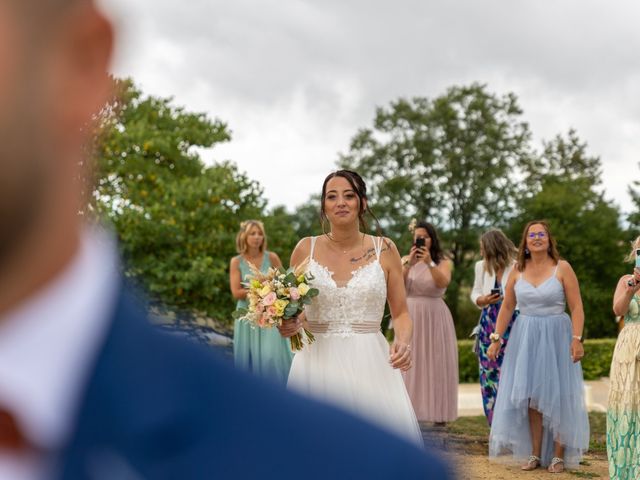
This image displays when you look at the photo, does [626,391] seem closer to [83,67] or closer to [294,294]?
[294,294]

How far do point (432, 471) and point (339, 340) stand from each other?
19.0 feet

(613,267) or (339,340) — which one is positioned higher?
(613,267)

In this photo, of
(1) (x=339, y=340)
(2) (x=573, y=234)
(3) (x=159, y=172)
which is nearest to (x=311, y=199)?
(2) (x=573, y=234)

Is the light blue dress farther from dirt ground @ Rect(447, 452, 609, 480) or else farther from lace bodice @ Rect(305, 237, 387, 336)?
lace bodice @ Rect(305, 237, 387, 336)

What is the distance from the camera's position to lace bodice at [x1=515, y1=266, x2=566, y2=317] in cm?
916

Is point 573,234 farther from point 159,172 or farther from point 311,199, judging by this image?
point 159,172

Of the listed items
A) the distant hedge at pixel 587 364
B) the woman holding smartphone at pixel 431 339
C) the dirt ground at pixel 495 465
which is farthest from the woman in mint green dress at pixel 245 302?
the distant hedge at pixel 587 364

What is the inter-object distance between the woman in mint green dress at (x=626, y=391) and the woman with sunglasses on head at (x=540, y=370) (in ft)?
3.04

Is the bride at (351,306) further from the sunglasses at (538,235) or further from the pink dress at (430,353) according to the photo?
the pink dress at (430,353)

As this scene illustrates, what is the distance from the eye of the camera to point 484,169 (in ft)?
155

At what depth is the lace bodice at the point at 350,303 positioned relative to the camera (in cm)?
649

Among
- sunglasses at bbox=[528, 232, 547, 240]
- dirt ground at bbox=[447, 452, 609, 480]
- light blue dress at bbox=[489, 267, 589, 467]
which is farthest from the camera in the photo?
light blue dress at bbox=[489, 267, 589, 467]

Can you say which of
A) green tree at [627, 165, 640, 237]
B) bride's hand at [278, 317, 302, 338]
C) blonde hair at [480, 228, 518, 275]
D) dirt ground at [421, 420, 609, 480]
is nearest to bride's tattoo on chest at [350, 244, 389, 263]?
bride's hand at [278, 317, 302, 338]

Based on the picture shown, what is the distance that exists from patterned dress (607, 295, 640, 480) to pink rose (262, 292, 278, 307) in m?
3.30
